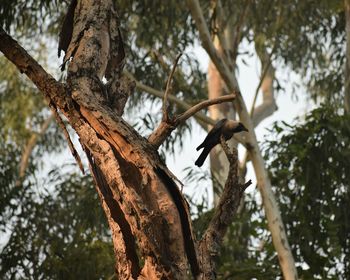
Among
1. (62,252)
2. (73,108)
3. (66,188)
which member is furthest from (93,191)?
(73,108)

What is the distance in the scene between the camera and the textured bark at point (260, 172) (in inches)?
270

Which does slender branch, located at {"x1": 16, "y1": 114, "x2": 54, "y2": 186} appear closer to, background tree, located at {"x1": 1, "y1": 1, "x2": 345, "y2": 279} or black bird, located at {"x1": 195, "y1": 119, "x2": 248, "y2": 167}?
background tree, located at {"x1": 1, "y1": 1, "x2": 345, "y2": 279}

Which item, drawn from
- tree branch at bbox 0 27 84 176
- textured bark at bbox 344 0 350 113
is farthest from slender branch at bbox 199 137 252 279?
textured bark at bbox 344 0 350 113

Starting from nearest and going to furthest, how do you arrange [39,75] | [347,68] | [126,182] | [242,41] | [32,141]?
1. [126,182]
2. [39,75]
3. [347,68]
4. [242,41]
5. [32,141]

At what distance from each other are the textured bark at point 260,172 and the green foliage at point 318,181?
458mm

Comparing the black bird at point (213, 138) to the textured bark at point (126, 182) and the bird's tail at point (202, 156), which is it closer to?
the bird's tail at point (202, 156)

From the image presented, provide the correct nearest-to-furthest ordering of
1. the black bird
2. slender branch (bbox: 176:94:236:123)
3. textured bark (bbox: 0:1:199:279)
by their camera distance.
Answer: textured bark (bbox: 0:1:199:279), slender branch (bbox: 176:94:236:123), the black bird

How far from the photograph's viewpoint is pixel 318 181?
7707mm

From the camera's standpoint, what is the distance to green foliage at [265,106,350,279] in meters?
7.57

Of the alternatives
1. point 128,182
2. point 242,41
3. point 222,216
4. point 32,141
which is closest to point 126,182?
point 128,182

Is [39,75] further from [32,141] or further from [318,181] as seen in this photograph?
[32,141]

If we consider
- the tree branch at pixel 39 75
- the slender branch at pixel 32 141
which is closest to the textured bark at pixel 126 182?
the tree branch at pixel 39 75

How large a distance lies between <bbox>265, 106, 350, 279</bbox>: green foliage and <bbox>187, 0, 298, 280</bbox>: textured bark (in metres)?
0.46

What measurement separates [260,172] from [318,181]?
68cm
